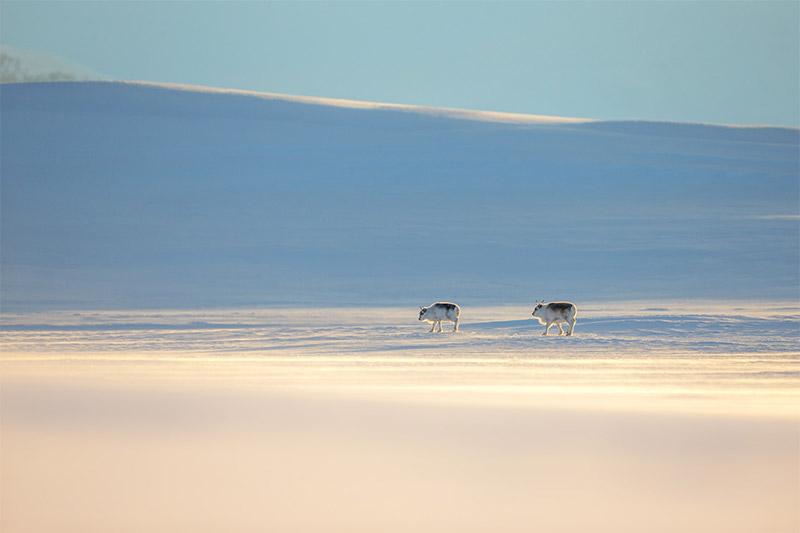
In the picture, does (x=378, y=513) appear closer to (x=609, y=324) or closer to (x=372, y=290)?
(x=609, y=324)

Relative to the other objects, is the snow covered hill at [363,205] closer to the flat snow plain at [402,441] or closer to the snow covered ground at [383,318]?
the snow covered ground at [383,318]

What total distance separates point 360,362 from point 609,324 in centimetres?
695

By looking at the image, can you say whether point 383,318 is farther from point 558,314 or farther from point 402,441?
point 402,441

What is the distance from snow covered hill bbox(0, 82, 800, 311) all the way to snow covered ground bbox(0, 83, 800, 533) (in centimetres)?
18

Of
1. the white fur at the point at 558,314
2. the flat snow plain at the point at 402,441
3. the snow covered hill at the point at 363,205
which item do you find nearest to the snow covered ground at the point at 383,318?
the flat snow plain at the point at 402,441

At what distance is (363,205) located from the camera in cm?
4038

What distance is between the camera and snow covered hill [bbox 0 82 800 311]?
30391mm

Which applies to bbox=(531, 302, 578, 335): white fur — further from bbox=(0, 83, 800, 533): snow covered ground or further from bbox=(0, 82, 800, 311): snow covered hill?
bbox=(0, 82, 800, 311): snow covered hill

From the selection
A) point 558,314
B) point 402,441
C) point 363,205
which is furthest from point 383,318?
point 363,205

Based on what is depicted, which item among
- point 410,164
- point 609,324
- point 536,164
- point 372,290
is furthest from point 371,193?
point 609,324

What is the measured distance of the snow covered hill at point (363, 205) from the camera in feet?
99.7

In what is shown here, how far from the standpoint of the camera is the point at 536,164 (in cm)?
4628

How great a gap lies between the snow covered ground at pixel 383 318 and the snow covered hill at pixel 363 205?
0.18 meters

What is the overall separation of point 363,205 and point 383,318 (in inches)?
701
